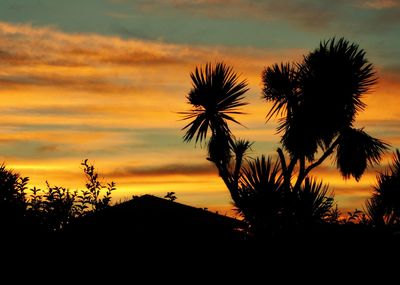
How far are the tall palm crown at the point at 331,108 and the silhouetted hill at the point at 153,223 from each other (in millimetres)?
4891

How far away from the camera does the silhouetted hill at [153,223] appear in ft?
58.3

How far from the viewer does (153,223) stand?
1820 centimetres

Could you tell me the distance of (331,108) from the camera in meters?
23.2

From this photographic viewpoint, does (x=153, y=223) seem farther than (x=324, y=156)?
No

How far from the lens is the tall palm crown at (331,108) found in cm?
2273

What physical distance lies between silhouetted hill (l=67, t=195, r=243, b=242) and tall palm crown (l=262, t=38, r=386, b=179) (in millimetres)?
4891

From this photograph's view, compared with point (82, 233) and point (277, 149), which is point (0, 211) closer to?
point (82, 233)

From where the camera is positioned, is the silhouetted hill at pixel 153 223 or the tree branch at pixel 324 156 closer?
the silhouetted hill at pixel 153 223

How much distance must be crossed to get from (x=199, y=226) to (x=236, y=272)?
5.81m

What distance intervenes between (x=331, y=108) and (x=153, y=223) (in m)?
8.05

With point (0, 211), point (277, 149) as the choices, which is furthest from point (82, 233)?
point (277, 149)

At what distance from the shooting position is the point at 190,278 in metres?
16.2

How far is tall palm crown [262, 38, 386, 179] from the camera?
22734 millimetres

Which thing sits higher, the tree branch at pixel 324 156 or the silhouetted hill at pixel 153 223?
the tree branch at pixel 324 156
